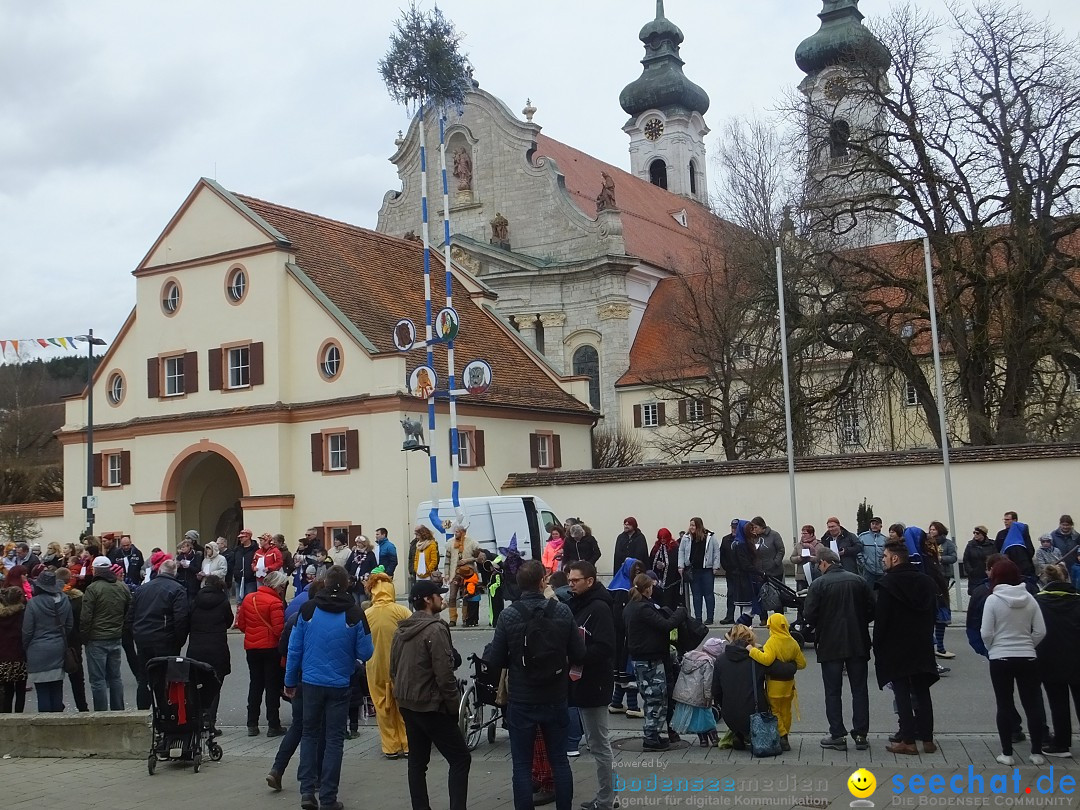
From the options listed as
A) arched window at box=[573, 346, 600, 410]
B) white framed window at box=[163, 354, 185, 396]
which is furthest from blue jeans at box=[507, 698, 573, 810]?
arched window at box=[573, 346, 600, 410]

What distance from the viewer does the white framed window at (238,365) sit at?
106ft

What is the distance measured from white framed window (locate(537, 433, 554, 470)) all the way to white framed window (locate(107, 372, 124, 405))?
13.0 m

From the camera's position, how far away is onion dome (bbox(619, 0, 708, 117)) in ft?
243

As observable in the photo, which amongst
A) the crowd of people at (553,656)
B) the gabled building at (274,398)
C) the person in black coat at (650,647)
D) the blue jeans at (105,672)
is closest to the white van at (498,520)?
the gabled building at (274,398)

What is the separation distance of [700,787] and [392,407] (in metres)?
21.5

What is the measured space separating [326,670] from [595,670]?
2.13m

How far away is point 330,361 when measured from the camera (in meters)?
31.2

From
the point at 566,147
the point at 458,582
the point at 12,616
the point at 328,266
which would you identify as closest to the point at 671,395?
the point at 566,147

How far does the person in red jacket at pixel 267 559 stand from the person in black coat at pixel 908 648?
12.4 metres

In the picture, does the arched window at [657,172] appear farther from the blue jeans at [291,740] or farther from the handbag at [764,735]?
the blue jeans at [291,740]

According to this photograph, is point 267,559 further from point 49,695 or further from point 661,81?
point 661,81

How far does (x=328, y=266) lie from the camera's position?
33.4 metres

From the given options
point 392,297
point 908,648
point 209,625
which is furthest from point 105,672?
point 392,297

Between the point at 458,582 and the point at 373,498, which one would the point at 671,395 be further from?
the point at 458,582
